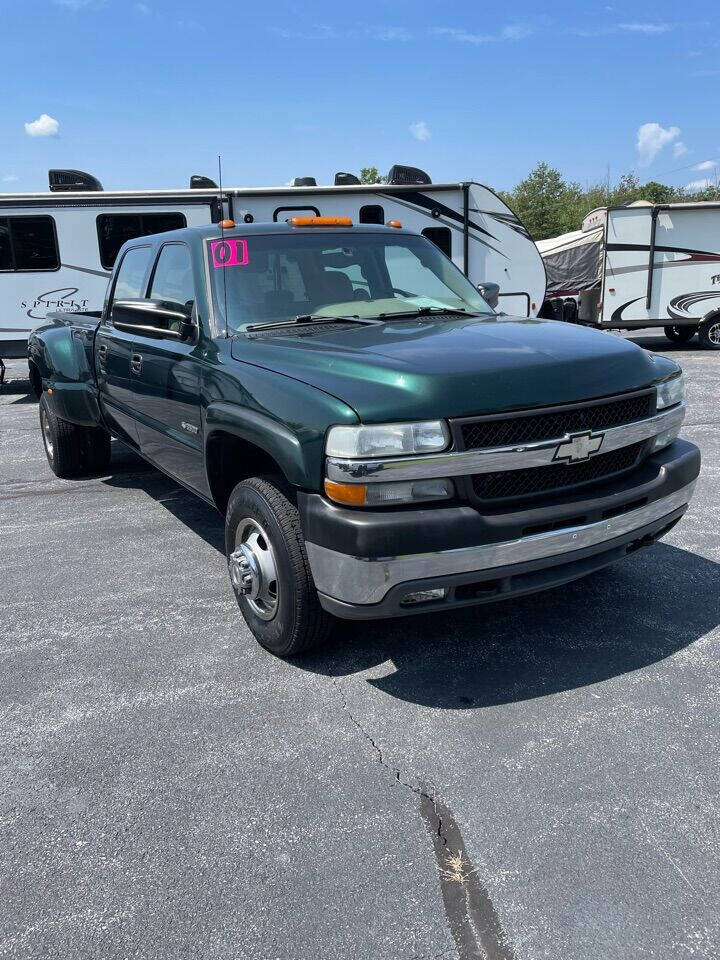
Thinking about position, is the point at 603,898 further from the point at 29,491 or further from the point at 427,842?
the point at 29,491

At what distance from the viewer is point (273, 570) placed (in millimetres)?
3299

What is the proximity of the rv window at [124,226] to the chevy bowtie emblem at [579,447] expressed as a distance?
10.9 m

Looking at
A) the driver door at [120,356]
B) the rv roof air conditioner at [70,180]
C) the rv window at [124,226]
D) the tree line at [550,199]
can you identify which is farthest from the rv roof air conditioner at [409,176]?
the tree line at [550,199]

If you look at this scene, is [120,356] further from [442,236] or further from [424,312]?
[442,236]

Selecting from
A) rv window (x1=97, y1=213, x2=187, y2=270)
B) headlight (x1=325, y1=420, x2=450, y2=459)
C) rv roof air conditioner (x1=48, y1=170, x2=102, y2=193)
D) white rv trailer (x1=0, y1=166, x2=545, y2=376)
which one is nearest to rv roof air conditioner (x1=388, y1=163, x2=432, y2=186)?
white rv trailer (x1=0, y1=166, x2=545, y2=376)

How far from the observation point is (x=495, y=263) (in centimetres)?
1262

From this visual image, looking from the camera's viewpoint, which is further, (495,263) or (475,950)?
(495,263)

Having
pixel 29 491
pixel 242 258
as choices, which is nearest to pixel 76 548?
pixel 29 491

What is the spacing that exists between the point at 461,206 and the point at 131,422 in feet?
29.4

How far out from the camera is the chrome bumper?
271 cm

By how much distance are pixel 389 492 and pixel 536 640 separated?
1299 mm

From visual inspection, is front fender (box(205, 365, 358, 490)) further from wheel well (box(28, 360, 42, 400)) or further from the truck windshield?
wheel well (box(28, 360, 42, 400))

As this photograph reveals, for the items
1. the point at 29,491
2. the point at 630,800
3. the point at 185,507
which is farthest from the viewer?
the point at 29,491

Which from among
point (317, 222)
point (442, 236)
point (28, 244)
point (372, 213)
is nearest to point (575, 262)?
point (442, 236)
